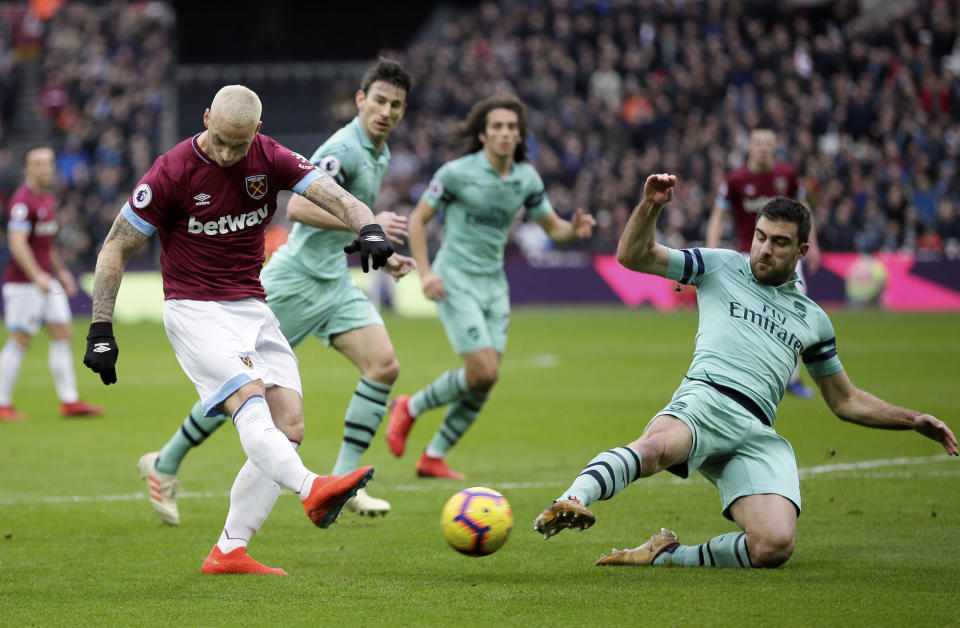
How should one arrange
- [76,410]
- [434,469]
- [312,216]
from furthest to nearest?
1. [76,410]
2. [434,469]
3. [312,216]

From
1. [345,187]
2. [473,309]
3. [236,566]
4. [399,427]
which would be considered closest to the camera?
[236,566]

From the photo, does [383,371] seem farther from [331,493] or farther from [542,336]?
[542,336]

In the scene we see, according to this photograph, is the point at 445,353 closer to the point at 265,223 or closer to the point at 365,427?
the point at 365,427

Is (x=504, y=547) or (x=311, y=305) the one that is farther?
(x=311, y=305)

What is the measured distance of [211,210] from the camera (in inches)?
232

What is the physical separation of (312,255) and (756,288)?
297 centimetres

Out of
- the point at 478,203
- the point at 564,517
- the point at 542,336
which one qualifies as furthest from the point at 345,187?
the point at 542,336

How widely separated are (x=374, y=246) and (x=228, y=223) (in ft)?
2.91

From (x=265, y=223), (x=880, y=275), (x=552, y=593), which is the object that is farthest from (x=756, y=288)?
(x=880, y=275)

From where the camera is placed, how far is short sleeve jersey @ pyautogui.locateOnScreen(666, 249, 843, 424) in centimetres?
614

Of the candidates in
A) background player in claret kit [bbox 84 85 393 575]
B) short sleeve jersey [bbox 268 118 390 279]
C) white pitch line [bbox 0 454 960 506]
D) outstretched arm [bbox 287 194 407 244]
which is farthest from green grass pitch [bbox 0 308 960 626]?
outstretched arm [bbox 287 194 407 244]

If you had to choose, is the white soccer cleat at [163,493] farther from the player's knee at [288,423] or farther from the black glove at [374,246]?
the black glove at [374,246]

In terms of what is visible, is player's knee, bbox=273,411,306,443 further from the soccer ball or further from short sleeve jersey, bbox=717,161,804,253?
short sleeve jersey, bbox=717,161,804,253

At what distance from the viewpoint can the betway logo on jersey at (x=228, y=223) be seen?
593 centimetres
